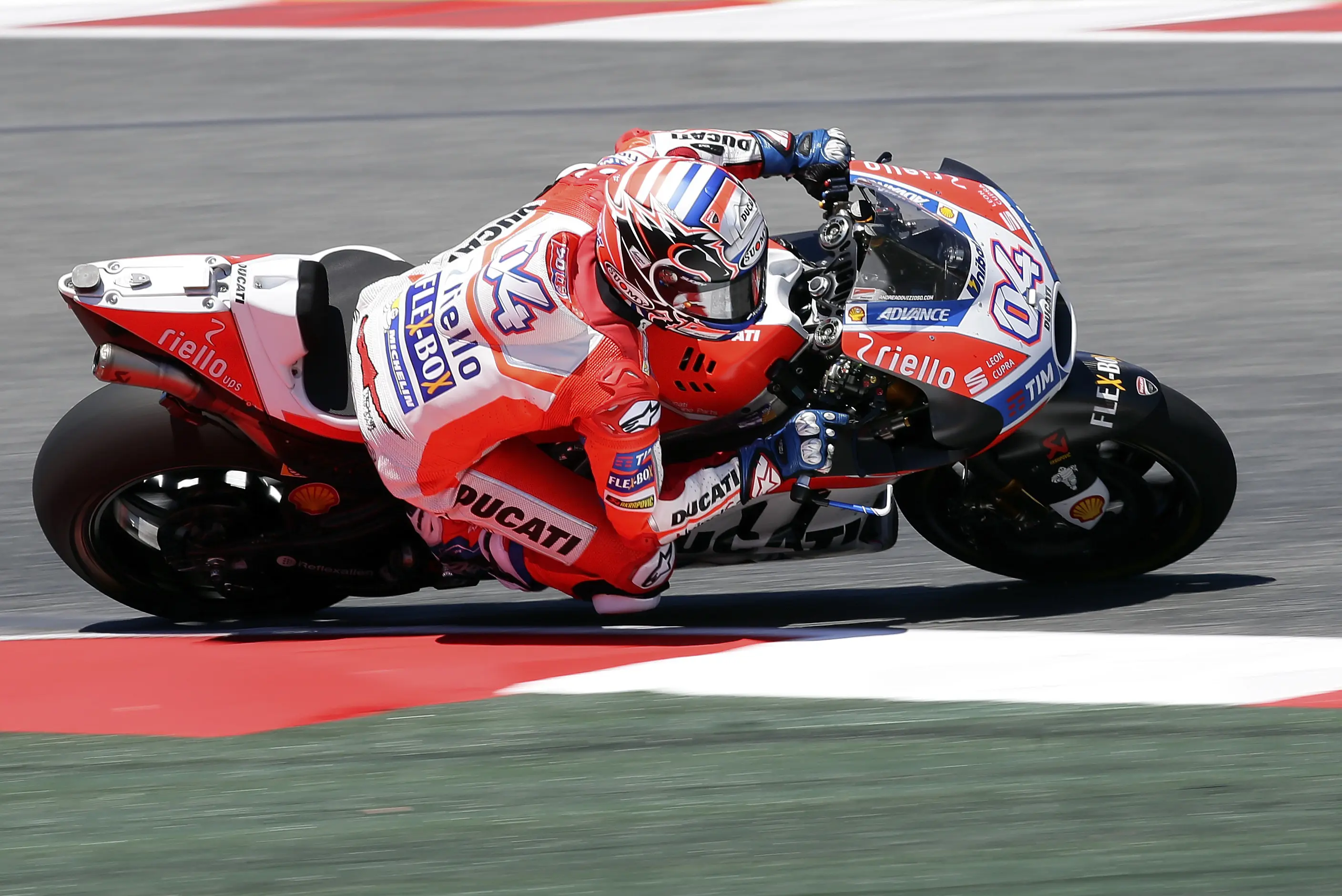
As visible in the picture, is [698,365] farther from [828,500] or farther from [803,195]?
[803,195]

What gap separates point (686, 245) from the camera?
3477 mm

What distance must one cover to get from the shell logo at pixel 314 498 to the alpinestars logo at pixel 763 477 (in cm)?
115

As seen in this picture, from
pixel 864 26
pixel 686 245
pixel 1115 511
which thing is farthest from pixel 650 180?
pixel 864 26

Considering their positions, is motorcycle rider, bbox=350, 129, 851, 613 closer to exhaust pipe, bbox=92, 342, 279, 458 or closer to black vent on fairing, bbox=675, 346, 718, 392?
black vent on fairing, bbox=675, 346, 718, 392

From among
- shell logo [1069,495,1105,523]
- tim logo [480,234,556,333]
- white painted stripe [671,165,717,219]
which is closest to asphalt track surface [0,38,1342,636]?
shell logo [1069,495,1105,523]

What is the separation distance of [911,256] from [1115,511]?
0.99 metres

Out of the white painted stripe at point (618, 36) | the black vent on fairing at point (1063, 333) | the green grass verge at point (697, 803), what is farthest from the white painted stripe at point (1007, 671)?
the white painted stripe at point (618, 36)

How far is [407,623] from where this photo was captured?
4.64 metres

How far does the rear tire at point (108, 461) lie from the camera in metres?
4.09

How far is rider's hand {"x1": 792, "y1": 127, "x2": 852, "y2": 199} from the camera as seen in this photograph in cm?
402

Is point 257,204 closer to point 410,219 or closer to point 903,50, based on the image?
point 410,219

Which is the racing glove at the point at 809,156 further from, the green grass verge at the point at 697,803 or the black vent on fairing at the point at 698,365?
the green grass verge at the point at 697,803

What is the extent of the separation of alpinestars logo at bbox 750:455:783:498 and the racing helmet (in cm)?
40

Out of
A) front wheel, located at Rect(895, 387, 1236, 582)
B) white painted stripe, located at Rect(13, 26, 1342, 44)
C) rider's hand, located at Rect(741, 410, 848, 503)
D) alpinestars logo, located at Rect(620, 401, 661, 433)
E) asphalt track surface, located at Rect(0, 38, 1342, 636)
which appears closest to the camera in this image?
alpinestars logo, located at Rect(620, 401, 661, 433)
